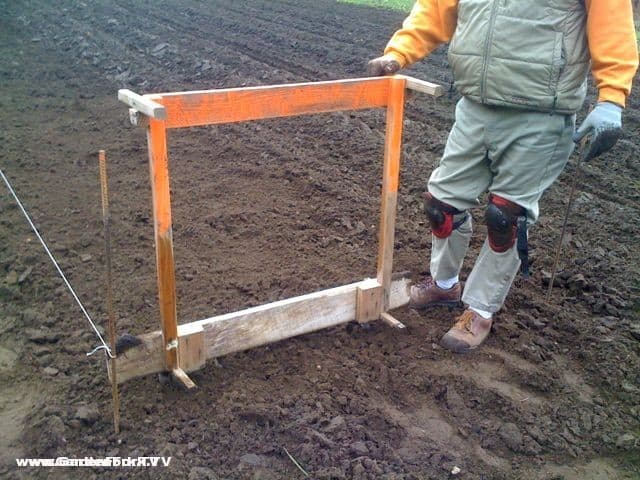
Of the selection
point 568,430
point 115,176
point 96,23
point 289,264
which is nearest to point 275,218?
point 289,264

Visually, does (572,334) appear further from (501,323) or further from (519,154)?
(519,154)

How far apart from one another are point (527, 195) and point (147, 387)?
203cm

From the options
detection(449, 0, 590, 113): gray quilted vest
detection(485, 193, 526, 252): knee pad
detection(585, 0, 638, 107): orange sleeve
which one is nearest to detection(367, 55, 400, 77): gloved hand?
detection(449, 0, 590, 113): gray quilted vest

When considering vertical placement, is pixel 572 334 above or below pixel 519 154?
below

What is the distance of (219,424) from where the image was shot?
2.94 m

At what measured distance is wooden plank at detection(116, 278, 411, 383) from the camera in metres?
3.05

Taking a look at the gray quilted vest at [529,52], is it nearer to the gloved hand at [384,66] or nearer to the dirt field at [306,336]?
the gloved hand at [384,66]

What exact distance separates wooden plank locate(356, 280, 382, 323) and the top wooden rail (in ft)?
3.19

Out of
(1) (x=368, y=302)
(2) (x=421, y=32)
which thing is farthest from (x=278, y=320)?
(2) (x=421, y=32)

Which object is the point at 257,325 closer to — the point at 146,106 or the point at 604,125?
the point at 146,106

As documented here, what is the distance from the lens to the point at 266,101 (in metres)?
3.03

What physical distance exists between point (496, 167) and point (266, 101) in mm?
1219

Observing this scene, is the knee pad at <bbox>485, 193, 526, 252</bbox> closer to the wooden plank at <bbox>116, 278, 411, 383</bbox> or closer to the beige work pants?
the beige work pants

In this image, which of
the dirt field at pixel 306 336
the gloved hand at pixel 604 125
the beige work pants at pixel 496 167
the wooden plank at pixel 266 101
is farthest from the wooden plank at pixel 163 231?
the gloved hand at pixel 604 125
